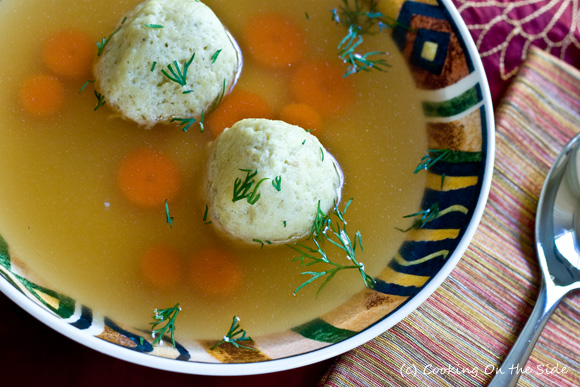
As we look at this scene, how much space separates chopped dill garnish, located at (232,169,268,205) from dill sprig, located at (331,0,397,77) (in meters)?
0.39

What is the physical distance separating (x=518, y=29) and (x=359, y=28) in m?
0.49

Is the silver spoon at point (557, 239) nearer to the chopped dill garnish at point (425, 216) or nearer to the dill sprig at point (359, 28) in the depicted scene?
the chopped dill garnish at point (425, 216)

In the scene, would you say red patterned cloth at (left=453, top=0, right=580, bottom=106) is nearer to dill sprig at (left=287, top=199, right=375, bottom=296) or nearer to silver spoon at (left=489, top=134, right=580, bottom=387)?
silver spoon at (left=489, top=134, right=580, bottom=387)

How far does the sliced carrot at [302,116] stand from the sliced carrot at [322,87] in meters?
0.01

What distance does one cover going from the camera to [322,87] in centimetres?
123

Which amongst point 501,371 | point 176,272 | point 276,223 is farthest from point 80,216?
point 501,371

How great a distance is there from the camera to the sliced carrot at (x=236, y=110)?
1179 millimetres

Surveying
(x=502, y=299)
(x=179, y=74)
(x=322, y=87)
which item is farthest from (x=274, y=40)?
(x=502, y=299)

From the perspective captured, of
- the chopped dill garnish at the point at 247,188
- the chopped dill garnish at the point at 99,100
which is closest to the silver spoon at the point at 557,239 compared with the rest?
the chopped dill garnish at the point at 247,188

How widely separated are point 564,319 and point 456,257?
36 centimetres

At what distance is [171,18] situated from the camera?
3.57 feet

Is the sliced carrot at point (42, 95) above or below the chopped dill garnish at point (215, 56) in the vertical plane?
below

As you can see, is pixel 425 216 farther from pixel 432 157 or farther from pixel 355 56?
pixel 355 56

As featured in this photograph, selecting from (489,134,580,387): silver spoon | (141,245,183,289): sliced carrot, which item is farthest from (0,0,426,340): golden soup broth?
(489,134,580,387): silver spoon
